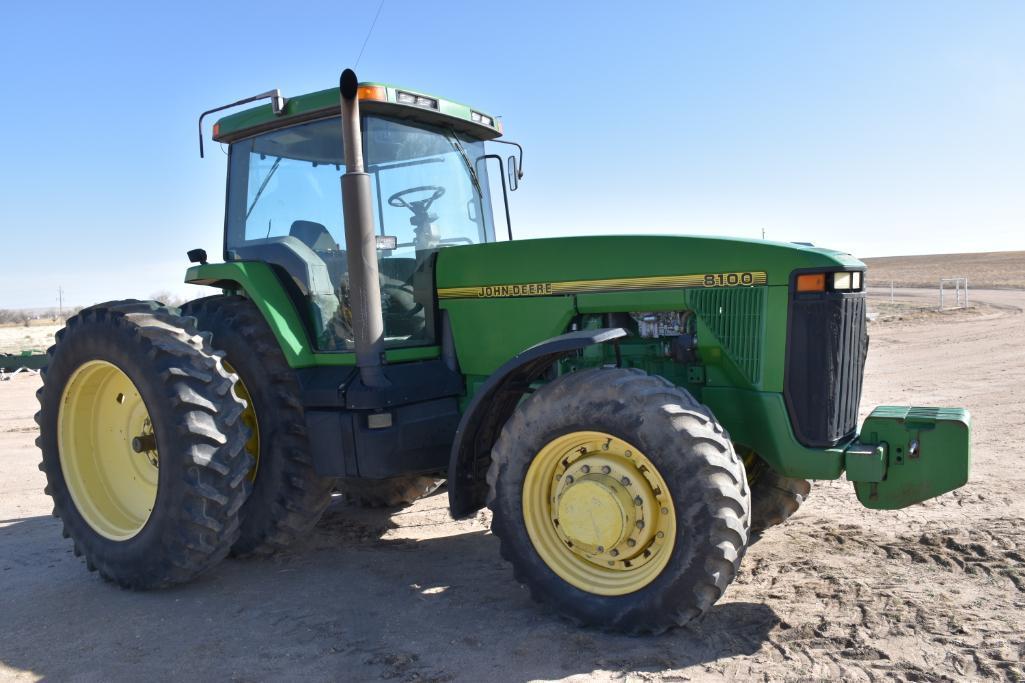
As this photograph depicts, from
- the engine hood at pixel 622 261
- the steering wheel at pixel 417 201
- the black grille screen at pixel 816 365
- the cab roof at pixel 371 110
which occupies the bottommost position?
the black grille screen at pixel 816 365

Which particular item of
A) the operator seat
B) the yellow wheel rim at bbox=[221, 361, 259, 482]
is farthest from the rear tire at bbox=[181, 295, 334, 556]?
the operator seat

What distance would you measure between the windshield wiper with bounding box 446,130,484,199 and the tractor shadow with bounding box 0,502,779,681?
7.58 feet

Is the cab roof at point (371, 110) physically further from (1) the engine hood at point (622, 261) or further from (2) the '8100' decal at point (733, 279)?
(2) the '8100' decal at point (733, 279)

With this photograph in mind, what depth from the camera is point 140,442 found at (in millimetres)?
4828

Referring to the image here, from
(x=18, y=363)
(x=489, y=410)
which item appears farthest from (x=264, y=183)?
(x=18, y=363)

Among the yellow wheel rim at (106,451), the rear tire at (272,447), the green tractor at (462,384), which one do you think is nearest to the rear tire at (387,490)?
the green tractor at (462,384)

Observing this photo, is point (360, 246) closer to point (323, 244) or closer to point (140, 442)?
point (323, 244)

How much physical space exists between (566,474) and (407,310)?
5.20 ft

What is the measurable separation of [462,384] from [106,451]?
7.45ft

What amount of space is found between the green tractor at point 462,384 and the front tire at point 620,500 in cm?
1

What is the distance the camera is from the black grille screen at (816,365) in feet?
13.3

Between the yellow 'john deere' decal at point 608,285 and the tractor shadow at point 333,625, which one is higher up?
the yellow 'john deere' decal at point 608,285

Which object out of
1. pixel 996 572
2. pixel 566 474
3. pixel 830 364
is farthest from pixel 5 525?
pixel 996 572

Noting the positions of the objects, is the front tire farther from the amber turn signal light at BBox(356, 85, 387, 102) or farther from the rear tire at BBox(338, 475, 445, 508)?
the rear tire at BBox(338, 475, 445, 508)
